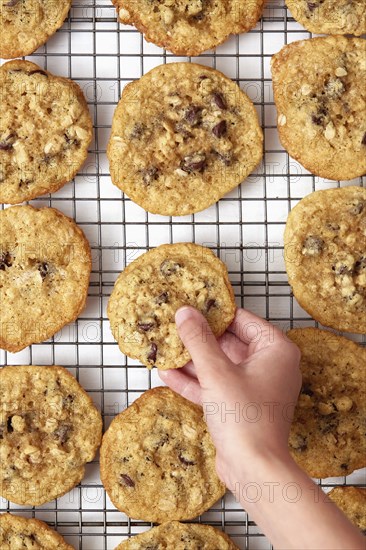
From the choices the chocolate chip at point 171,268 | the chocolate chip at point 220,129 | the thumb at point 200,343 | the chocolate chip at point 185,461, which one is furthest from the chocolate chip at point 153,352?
the chocolate chip at point 220,129

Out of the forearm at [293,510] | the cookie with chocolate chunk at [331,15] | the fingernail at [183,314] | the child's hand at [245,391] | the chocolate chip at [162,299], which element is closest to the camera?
the forearm at [293,510]

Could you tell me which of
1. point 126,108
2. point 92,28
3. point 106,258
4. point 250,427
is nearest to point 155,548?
point 250,427

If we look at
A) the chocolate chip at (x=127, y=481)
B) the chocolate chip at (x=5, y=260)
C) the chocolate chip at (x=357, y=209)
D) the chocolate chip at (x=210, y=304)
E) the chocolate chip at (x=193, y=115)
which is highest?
the chocolate chip at (x=193, y=115)

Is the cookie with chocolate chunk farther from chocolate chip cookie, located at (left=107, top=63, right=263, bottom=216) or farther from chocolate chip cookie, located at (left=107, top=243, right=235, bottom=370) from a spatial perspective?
chocolate chip cookie, located at (left=107, top=243, right=235, bottom=370)

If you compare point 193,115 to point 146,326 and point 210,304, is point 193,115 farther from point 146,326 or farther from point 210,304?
point 146,326

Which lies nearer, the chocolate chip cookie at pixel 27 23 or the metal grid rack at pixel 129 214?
the chocolate chip cookie at pixel 27 23

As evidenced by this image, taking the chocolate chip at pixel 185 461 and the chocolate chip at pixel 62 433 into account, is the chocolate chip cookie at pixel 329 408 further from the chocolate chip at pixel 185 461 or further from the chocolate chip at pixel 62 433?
the chocolate chip at pixel 62 433
